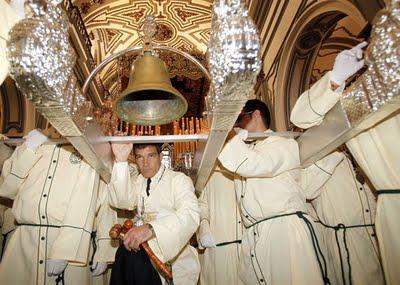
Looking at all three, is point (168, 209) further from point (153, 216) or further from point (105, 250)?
point (105, 250)

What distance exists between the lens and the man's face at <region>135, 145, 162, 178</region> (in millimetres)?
2863

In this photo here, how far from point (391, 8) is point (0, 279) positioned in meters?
2.89

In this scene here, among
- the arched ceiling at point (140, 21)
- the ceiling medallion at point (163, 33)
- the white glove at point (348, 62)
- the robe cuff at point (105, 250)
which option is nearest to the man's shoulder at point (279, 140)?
the white glove at point (348, 62)

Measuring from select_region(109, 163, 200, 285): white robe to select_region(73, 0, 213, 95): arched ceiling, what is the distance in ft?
20.6

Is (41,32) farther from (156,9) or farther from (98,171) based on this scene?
(156,9)

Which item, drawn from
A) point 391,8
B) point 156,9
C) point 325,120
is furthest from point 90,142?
point 156,9

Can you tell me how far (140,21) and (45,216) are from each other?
716 cm

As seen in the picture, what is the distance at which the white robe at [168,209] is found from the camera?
7.75 feet

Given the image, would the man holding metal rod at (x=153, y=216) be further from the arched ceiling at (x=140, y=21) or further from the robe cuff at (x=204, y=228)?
the arched ceiling at (x=140, y=21)

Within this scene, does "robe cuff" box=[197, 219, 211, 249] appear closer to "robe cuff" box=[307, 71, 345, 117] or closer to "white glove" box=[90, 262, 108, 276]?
"white glove" box=[90, 262, 108, 276]

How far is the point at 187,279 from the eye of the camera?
8.52 feet

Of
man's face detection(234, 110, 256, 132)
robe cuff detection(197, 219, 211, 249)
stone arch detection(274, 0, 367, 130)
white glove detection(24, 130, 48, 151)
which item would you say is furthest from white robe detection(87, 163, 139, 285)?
stone arch detection(274, 0, 367, 130)

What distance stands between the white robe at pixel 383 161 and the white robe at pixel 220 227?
4.35 ft

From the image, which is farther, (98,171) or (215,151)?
(98,171)
